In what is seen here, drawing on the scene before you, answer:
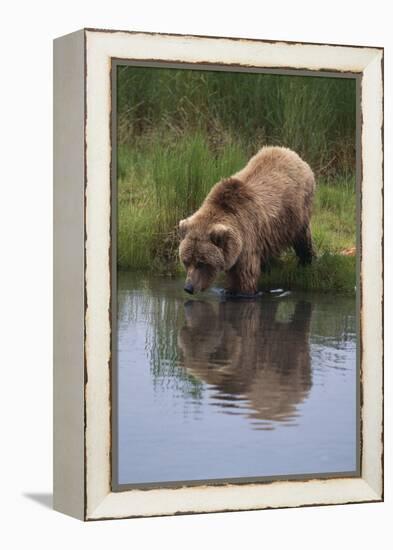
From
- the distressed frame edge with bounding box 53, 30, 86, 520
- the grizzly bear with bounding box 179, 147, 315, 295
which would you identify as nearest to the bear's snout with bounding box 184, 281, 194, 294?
the grizzly bear with bounding box 179, 147, 315, 295

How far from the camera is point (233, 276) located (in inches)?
388

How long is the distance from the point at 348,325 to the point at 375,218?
720 mm

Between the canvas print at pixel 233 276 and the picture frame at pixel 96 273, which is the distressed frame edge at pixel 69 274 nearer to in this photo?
the picture frame at pixel 96 273

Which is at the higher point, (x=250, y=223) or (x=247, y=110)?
(x=247, y=110)

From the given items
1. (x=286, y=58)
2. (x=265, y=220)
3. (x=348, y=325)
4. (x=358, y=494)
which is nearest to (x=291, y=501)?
(x=358, y=494)

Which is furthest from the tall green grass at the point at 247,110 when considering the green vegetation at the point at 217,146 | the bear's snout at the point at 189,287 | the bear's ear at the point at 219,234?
the bear's snout at the point at 189,287

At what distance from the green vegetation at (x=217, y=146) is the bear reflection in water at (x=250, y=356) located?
1.01ft

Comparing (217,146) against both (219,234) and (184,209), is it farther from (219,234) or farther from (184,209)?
(219,234)

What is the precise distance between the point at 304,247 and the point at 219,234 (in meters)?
0.58

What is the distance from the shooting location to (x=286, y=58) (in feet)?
31.9

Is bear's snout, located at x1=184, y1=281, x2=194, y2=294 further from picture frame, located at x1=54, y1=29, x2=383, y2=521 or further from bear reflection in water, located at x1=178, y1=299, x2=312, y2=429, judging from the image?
picture frame, located at x1=54, y1=29, x2=383, y2=521

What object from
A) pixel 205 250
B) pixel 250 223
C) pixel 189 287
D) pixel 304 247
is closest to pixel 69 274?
pixel 189 287

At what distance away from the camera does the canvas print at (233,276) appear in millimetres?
9219

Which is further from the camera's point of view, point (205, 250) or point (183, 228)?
point (205, 250)
